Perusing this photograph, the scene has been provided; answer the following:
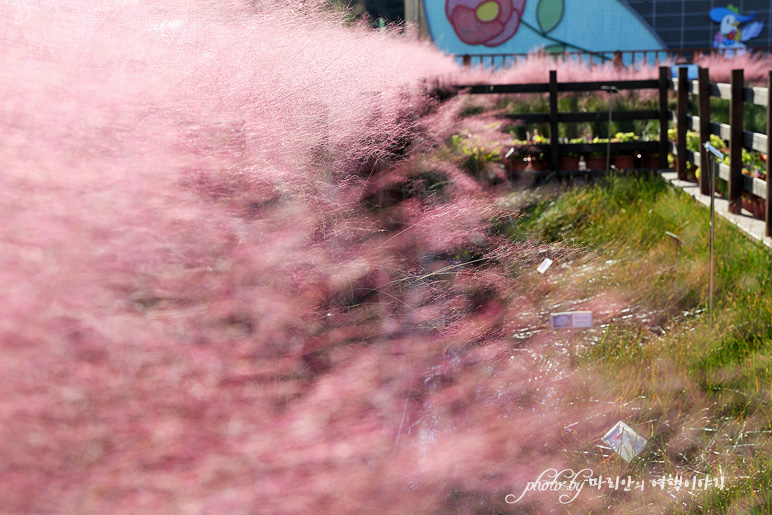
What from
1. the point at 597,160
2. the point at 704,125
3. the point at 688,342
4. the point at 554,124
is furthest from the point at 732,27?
the point at 688,342

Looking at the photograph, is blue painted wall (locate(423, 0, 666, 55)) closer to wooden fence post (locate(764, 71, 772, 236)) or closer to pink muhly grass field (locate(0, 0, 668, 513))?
wooden fence post (locate(764, 71, 772, 236))

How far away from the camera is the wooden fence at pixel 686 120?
3.98 metres

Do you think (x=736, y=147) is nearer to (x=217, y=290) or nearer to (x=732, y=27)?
(x=217, y=290)

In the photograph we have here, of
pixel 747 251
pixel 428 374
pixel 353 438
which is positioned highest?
pixel 353 438

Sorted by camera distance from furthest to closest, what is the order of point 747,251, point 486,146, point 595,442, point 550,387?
point 486,146, point 747,251, point 550,387, point 595,442

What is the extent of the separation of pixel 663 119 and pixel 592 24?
7.73m

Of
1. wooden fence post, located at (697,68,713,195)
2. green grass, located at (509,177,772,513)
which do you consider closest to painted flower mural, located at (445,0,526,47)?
wooden fence post, located at (697,68,713,195)

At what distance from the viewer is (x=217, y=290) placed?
0.77 meters

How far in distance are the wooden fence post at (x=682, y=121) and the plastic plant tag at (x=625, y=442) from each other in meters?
4.31

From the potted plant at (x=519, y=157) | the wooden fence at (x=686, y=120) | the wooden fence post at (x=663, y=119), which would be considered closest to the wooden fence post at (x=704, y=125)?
the wooden fence at (x=686, y=120)

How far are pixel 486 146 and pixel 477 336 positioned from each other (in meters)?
4.09

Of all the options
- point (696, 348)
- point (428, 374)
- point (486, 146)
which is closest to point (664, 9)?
point (486, 146)

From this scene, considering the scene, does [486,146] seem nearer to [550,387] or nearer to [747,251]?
[747,251]

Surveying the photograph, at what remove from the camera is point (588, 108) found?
7.10m
